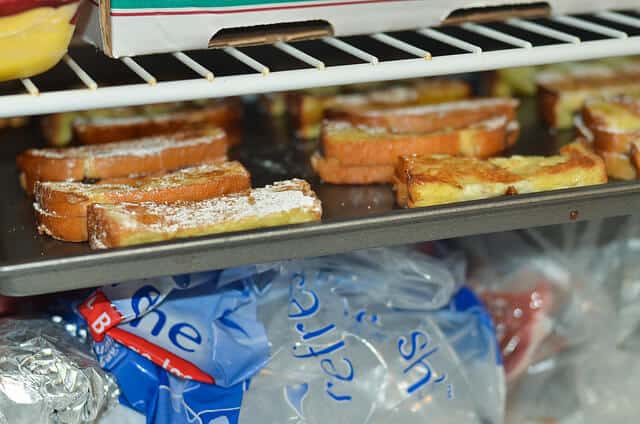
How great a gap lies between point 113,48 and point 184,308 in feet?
1.39

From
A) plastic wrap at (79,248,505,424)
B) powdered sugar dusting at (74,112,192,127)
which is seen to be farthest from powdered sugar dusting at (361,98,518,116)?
powdered sugar dusting at (74,112,192,127)

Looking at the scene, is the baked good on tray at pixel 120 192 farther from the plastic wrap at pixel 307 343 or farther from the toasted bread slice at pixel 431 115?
the toasted bread slice at pixel 431 115

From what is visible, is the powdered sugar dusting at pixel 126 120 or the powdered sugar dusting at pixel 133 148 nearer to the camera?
the powdered sugar dusting at pixel 133 148

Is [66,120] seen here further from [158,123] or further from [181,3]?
[181,3]

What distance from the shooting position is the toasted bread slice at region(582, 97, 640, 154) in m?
1.49

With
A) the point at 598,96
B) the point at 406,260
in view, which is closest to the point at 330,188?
the point at 406,260

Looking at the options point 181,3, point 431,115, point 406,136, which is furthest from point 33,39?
point 431,115

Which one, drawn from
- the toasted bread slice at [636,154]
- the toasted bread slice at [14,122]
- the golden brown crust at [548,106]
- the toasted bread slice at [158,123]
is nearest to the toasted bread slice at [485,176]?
the toasted bread slice at [636,154]

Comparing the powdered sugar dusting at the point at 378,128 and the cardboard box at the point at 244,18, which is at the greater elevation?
the cardboard box at the point at 244,18

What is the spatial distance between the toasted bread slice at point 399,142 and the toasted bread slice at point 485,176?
0.08 m

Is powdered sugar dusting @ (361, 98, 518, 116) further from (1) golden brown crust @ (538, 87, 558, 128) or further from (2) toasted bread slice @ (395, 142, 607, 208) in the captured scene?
(2) toasted bread slice @ (395, 142, 607, 208)

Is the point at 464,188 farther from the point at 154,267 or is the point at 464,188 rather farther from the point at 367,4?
the point at 154,267

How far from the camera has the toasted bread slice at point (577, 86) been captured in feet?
5.53

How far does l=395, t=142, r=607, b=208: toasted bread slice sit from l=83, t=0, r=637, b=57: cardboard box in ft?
0.71
